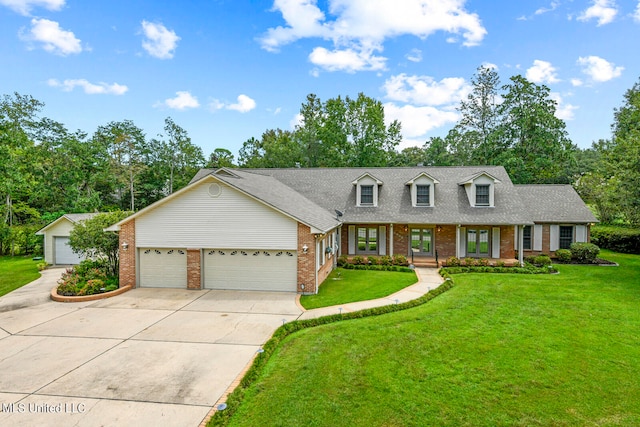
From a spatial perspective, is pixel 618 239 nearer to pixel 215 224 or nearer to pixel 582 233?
pixel 582 233

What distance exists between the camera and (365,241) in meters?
20.0

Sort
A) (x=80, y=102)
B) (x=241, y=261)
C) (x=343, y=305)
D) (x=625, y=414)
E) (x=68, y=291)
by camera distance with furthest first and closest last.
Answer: (x=80, y=102) < (x=241, y=261) < (x=68, y=291) < (x=343, y=305) < (x=625, y=414)

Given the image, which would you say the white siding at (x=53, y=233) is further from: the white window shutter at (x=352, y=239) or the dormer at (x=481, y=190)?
the dormer at (x=481, y=190)

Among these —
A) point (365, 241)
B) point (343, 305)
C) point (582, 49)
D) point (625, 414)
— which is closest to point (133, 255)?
point (343, 305)

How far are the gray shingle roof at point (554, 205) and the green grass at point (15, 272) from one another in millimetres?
28206

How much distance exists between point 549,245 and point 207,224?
2031 cm

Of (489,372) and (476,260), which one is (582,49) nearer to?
(476,260)

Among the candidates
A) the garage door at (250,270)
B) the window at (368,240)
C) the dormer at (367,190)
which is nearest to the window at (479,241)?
the window at (368,240)

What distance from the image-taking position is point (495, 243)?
61.6 feet

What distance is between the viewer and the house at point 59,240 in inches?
773

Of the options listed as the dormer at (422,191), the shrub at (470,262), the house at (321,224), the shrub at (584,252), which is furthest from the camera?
the dormer at (422,191)

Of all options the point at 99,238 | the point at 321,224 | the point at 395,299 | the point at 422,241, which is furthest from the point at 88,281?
the point at 422,241

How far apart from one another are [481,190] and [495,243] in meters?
3.17

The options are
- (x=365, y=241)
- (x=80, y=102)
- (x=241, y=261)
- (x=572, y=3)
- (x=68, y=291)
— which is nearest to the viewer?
(x=68, y=291)
